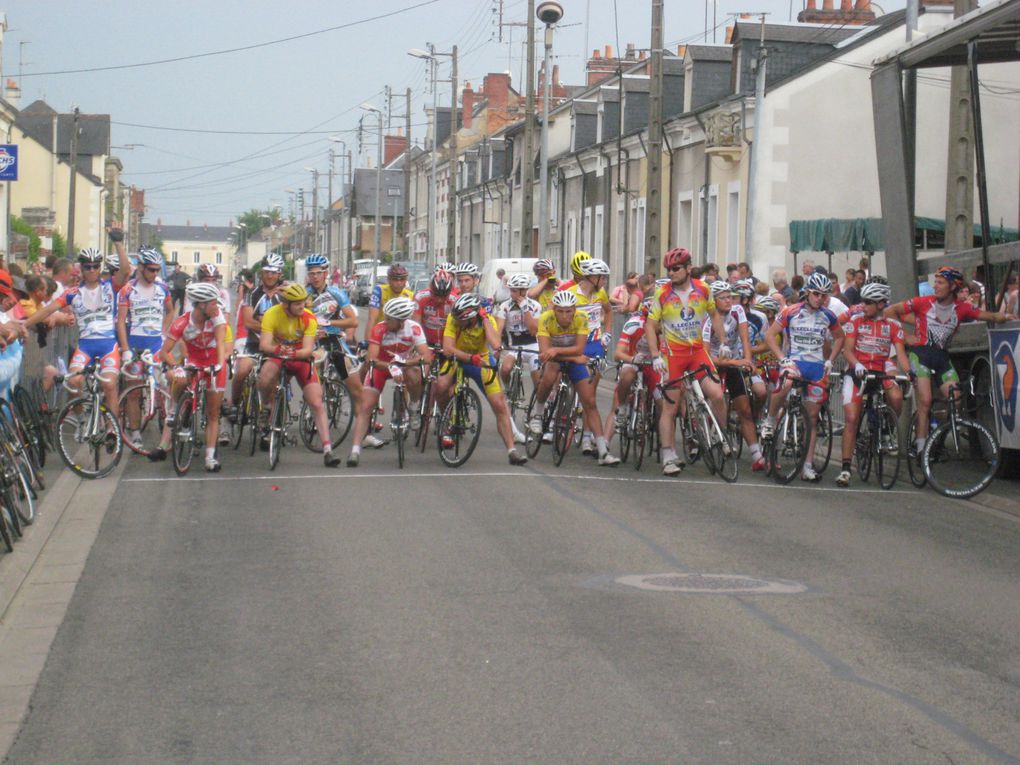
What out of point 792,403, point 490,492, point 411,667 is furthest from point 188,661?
point 792,403

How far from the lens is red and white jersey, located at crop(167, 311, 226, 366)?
44.1 feet

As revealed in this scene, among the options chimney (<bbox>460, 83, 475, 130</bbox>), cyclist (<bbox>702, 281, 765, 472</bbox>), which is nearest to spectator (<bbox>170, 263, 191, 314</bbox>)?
cyclist (<bbox>702, 281, 765, 472</bbox>)

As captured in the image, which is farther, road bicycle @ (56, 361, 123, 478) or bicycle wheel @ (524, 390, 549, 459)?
bicycle wheel @ (524, 390, 549, 459)

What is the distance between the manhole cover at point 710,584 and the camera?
837cm

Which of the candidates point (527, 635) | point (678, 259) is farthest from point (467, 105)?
point (527, 635)

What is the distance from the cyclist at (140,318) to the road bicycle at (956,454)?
6.85 meters

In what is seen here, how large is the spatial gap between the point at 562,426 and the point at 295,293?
8.97 ft

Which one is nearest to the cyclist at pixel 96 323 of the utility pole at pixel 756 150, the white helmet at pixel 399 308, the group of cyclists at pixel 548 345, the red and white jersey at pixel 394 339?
the group of cyclists at pixel 548 345

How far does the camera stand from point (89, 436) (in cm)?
1316

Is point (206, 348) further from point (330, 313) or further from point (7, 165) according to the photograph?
point (7, 165)

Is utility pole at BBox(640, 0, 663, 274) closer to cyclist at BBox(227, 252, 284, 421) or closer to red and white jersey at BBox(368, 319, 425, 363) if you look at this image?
cyclist at BBox(227, 252, 284, 421)

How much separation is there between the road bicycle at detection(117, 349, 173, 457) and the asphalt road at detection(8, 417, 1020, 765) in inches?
88.6

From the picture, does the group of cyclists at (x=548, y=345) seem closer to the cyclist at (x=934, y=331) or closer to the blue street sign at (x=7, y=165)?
the cyclist at (x=934, y=331)

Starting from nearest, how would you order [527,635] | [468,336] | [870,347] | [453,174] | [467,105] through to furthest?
[527,635], [870,347], [468,336], [453,174], [467,105]
